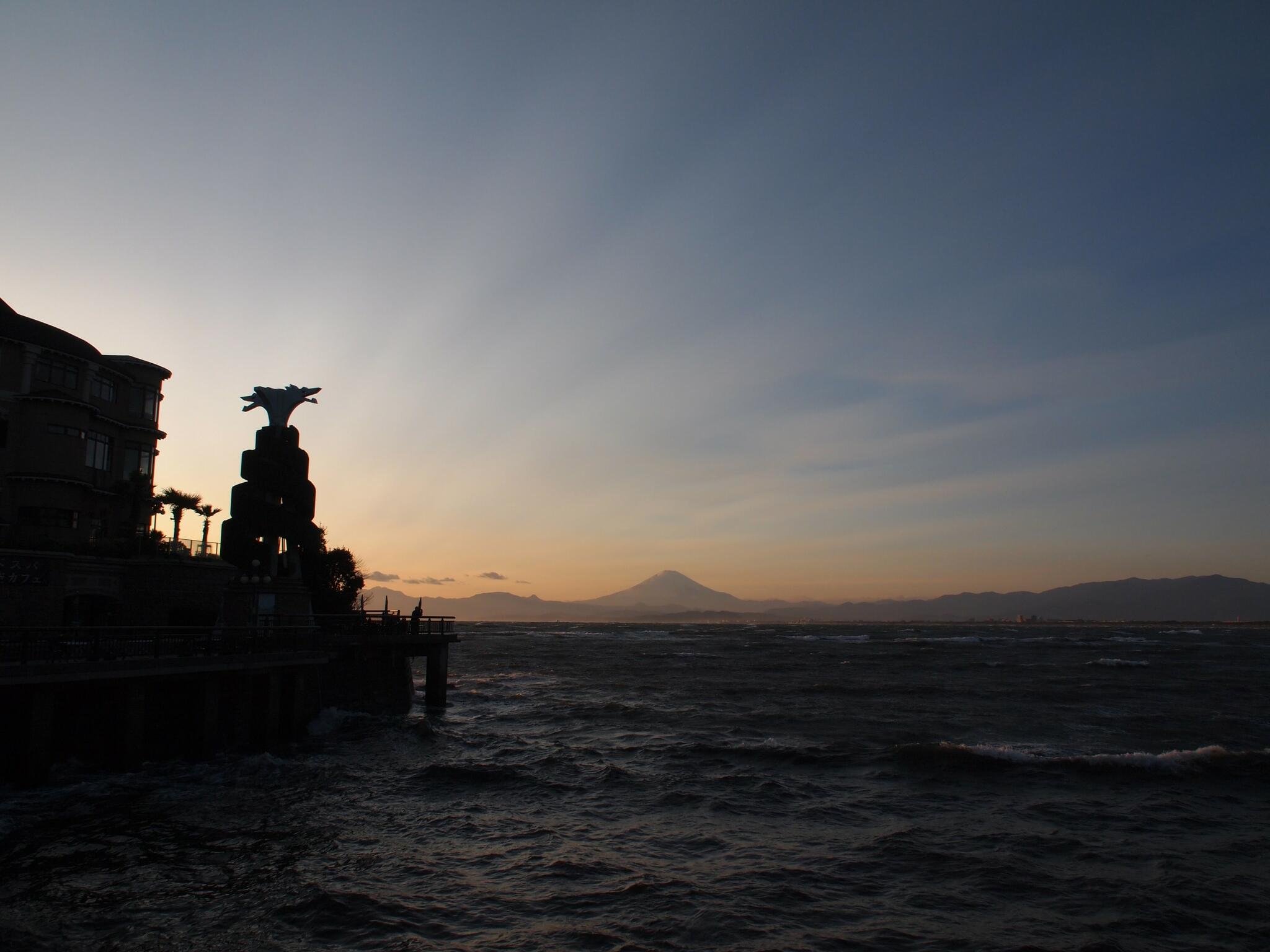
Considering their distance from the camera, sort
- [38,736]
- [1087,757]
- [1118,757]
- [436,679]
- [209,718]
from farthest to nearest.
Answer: [436,679] < [1087,757] < [1118,757] < [209,718] < [38,736]

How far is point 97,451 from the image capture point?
40219mm

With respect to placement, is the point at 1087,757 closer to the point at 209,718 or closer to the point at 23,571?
the point at 209,718

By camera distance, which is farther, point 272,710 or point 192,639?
point 272,710

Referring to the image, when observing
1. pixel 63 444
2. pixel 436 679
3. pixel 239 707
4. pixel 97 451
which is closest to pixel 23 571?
pixel 239 707

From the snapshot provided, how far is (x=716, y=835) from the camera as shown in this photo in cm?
1805

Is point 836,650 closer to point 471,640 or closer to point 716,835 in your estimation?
point 471,640

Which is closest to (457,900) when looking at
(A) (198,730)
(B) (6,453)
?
(A) (198,730)

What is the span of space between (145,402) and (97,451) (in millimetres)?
4942

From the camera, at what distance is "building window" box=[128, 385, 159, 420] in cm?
4369

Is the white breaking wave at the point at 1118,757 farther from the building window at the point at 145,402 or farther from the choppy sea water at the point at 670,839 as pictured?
the building window at the point at 145,402

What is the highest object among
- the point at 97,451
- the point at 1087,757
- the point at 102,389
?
the point at 102,389

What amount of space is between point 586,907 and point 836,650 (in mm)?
91428

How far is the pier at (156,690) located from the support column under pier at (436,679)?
572 cm

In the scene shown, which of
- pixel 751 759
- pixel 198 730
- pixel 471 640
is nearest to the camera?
pixel 198 730
